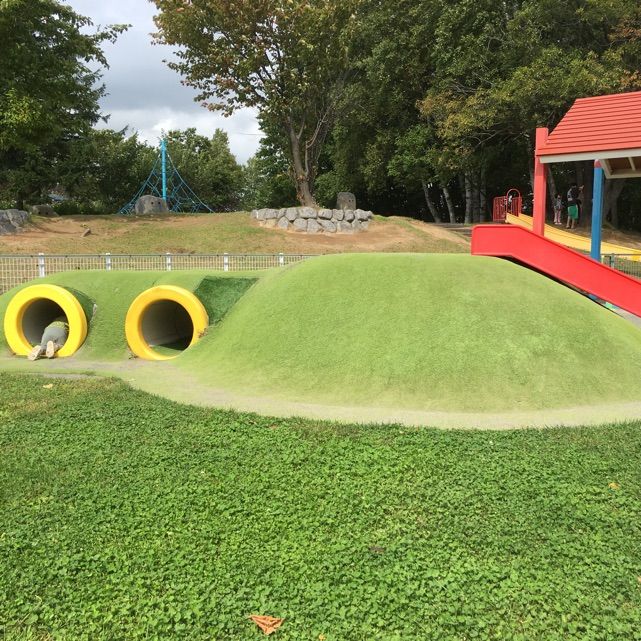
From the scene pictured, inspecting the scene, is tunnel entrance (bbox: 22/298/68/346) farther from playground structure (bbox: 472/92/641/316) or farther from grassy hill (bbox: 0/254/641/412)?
playground structure (bbox: 472/92/641/316)

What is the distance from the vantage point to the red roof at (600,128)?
11.0 meters

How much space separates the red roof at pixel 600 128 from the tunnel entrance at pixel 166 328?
8.05 meters

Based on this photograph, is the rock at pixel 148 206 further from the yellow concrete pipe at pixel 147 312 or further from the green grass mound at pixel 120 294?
the yellow concrete pipe at pixel 147 312

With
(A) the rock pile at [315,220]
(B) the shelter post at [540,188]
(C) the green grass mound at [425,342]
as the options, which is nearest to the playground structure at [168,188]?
(A) the rock pile at [315,220]

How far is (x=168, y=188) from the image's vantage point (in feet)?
145

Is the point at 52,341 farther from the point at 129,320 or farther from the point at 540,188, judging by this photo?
the point at 540,188

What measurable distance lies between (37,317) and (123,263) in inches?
129

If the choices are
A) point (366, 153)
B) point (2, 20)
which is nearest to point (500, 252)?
point (2, 20)

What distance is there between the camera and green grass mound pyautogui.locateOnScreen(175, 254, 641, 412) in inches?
253

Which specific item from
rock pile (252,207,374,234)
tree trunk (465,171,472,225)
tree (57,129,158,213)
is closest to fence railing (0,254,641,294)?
rock pile (252,207,374,234)

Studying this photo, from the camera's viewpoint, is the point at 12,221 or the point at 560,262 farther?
the point at 12,221

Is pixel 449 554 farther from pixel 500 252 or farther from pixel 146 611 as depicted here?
pixel 500 252

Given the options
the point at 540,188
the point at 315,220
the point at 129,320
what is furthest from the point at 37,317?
the point at 315,220

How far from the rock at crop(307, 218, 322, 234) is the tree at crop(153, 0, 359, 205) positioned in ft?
12.6
